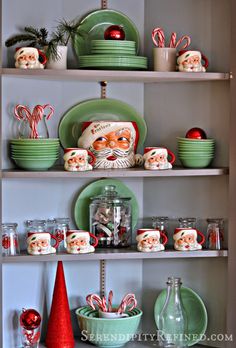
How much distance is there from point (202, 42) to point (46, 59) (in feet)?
1.96

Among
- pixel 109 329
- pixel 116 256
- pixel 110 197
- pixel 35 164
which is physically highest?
pixel 35 164

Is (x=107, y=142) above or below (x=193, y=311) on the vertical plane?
above

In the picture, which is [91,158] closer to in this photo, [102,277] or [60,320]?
[102,277]

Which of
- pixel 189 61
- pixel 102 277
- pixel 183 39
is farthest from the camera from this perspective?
pixel 102 277

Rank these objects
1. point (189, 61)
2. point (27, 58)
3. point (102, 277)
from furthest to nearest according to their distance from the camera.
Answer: point (102, 277) < point (189, 61) < point (27, 58)

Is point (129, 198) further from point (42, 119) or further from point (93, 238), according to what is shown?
point (42, 119)

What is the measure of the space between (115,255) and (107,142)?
1.39 ft

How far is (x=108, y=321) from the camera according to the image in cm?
272

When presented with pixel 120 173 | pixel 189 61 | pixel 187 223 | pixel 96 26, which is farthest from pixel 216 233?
pixel 96 26

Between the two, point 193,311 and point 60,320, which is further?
point 193,311

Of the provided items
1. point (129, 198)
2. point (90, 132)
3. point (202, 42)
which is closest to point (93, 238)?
point (129, 198)

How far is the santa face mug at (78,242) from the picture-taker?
8.73 feet

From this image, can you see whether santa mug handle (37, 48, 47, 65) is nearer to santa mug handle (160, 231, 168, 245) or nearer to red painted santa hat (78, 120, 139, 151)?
red painted santa hat (78, 120, 139, 151)

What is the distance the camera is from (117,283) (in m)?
2.93
